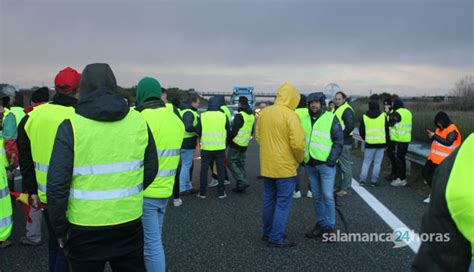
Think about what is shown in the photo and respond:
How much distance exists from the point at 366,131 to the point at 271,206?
176 inches

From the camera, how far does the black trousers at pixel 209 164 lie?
319 inches

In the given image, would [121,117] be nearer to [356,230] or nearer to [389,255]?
[389,255]

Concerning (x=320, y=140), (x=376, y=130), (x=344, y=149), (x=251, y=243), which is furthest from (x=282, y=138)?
(x=376, y=130)

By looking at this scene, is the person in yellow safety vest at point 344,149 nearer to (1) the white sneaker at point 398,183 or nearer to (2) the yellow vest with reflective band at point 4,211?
(1) the white sneaker at point 398,183

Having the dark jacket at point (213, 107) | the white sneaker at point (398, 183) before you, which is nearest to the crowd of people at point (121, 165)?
the dark jacket at point (213, 107)

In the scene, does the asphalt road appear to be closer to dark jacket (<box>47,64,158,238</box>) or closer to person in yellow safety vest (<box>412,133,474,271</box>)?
dark jacket (<box>47,64,158,238</box>)

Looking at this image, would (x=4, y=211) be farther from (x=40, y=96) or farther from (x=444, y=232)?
(x=40, y=96)

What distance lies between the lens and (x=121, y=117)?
2.65 metres

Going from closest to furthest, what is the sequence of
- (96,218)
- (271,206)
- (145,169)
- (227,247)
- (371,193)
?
(96,218) < (145,169) < (227,247) < (271,206) < (371,193)

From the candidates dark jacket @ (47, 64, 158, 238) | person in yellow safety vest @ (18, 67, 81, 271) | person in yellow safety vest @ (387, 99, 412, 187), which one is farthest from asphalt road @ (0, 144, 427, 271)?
dark jacket @ (47, 64, 158, 238)

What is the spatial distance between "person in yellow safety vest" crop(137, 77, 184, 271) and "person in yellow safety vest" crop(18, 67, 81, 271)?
0.67 meters

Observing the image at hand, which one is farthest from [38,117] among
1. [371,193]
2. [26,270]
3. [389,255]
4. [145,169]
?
[371,193]

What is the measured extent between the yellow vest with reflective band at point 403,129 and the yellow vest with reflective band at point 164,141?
6.71 metres

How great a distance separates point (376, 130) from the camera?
909cm
